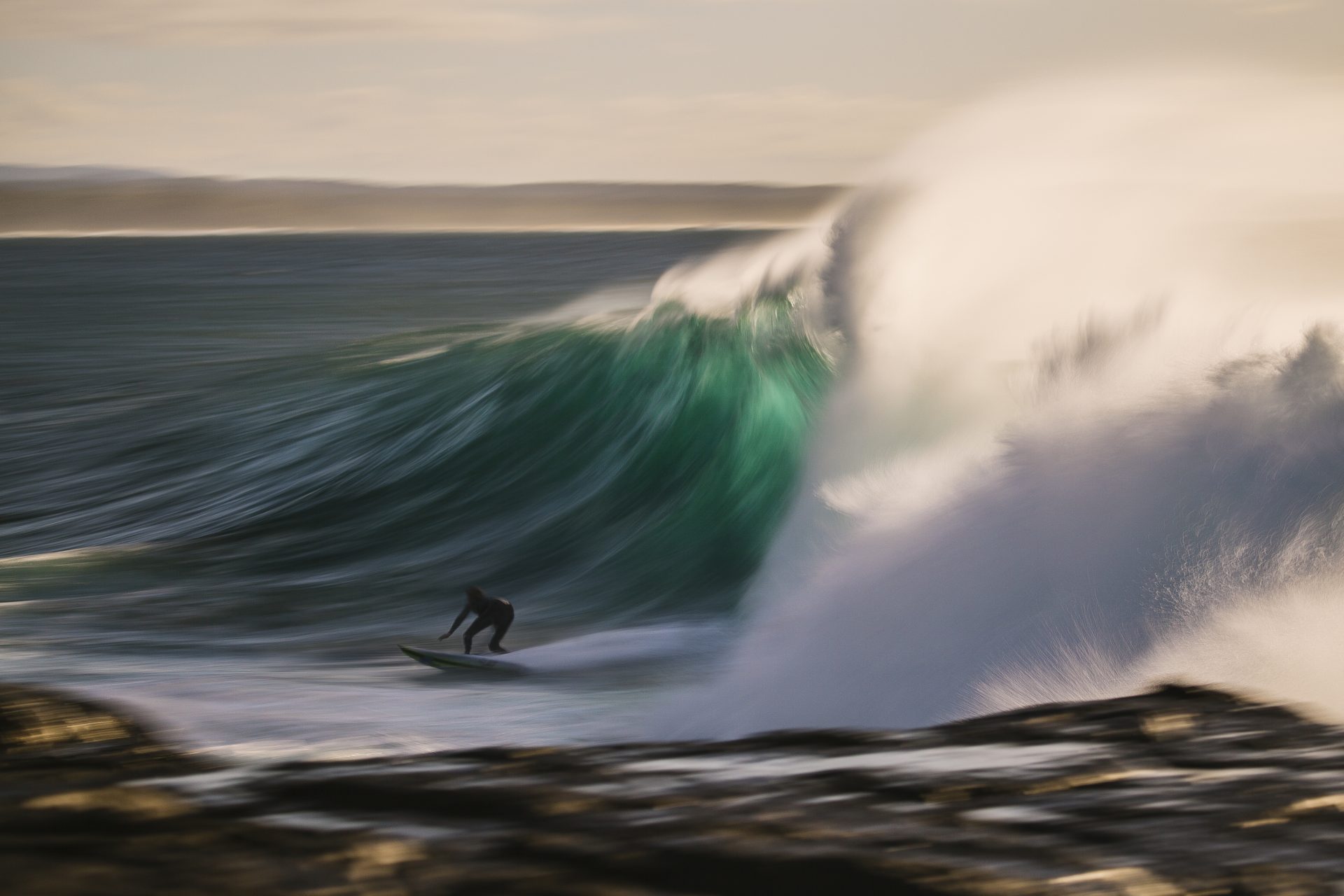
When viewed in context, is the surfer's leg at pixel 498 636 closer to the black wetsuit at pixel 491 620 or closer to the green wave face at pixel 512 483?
the black wetsuit at pixel 491 620

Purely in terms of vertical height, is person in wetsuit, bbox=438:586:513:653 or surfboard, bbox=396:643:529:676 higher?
person in wetsuit, bbox=438:586:513:653

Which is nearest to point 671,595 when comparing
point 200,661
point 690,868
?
point 200,661

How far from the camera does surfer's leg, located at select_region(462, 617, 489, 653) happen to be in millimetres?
5820

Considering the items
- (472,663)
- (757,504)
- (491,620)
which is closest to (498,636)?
(491,620)

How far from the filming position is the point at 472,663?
5.58 metres

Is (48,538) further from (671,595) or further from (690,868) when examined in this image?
(690,868)

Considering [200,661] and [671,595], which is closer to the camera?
[200,661]

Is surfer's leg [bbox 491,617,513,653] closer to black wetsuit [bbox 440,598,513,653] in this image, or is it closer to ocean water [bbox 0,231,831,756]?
black wetsuit [bbox 440,598,513,653]

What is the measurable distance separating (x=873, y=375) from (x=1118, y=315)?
276 centimetres

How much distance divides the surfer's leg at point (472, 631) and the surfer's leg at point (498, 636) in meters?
0.05

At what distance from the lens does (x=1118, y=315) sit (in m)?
6.23

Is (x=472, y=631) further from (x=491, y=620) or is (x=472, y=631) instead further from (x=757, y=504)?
(x=757, y=504)

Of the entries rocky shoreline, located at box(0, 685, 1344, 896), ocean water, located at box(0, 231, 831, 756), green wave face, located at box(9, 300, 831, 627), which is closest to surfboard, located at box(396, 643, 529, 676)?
ocean water, located at box(0, 231, 831, 756)

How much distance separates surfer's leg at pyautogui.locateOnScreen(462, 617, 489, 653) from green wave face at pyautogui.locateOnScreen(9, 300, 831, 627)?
115 cm
